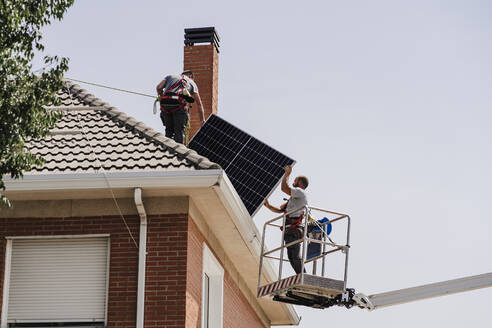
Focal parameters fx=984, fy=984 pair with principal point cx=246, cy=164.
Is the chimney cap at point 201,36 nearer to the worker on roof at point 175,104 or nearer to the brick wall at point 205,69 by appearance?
the brick wall at point 205,69

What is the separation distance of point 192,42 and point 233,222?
26.6 feet

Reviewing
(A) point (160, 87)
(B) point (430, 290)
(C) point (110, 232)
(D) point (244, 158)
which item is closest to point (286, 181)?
(D) point (244, 158)

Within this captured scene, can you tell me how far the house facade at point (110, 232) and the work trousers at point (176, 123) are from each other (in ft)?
8.23

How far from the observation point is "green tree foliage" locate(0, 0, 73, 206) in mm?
10281

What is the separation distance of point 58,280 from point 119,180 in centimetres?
176

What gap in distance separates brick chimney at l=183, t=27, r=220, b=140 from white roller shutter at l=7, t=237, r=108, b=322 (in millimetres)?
7745

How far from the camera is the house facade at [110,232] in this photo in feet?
44.1

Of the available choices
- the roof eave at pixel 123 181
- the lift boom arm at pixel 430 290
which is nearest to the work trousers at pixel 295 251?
the roof eave at pixel 123 181

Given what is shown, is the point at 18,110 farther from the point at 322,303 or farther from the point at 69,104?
the point at 322,303

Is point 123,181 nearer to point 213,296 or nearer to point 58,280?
point 58,280

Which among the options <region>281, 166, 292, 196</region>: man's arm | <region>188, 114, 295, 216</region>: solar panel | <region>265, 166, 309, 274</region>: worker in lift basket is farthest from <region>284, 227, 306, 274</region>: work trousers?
<region>188, 114, 295, 216</region>: solar panel

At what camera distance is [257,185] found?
16.4 metres

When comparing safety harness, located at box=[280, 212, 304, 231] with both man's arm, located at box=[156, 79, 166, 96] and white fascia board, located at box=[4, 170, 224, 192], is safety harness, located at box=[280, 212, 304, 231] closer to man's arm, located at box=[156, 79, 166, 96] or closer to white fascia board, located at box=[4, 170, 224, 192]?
white fascia board, located at box=[4, 170, 224, 192]

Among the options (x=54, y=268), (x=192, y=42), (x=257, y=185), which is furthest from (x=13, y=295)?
(x=192, y=42)
